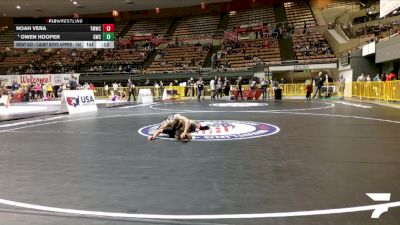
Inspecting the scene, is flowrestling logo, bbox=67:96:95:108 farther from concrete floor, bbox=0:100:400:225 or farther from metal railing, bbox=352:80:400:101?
metal railing, bbox=352:80:400:101

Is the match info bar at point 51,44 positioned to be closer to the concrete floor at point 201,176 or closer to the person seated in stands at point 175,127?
the concrete floor at point 201,176

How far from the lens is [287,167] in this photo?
189 inches

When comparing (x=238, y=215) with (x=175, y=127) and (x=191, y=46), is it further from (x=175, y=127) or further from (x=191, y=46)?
(x=191, y=46)

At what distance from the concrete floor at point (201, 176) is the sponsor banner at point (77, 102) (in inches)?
268

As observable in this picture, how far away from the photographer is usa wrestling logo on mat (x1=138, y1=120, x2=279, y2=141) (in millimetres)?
7488

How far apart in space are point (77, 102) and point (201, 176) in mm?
11596

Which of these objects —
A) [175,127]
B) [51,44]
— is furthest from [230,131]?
[51,44]

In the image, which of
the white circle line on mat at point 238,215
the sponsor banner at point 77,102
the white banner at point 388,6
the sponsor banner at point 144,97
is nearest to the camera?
the white circle line on mat at point 238,215

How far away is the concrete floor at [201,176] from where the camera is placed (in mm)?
3195

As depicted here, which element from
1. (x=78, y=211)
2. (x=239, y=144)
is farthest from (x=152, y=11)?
(x=78, y=211)

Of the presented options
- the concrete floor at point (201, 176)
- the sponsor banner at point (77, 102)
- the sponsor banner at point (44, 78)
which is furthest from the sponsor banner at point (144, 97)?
the sponsor banner at point (44, 78)

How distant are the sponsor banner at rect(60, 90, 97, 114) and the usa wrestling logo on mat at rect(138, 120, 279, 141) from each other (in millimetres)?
5908

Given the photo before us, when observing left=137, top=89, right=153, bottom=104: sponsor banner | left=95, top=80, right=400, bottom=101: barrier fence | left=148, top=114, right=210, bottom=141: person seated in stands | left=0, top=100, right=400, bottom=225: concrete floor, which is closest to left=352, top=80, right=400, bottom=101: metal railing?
left=95, top=80, right=400, bottom=101: barrier fence

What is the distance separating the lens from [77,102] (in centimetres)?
1488
